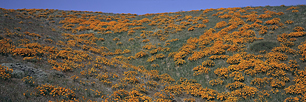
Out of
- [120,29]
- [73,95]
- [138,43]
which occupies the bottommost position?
[73,95]

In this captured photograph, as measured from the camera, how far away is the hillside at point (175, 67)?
1012 cm

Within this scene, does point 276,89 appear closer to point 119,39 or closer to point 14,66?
point 14,66

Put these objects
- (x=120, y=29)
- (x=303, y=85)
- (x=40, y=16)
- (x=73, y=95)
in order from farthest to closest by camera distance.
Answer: (x=40, y=16) → (x=120, y=29) → (x=303, y=85) → (x=73, y=95)

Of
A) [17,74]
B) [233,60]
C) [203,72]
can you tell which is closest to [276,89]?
[233,60]

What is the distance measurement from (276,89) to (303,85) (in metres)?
1.61

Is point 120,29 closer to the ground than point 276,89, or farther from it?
farther from it

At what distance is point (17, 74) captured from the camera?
951 centimetres

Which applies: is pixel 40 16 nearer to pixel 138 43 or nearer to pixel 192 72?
pixel 138 43

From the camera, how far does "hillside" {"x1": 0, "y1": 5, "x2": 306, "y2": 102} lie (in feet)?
33.2

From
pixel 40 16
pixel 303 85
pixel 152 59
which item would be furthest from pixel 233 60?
pixel 40 16

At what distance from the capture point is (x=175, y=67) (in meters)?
18.2

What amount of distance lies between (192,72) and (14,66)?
14.4 metres

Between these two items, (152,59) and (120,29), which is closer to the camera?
(152,59)

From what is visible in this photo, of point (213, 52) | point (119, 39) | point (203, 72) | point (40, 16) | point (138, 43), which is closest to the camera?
point (203, 72)
